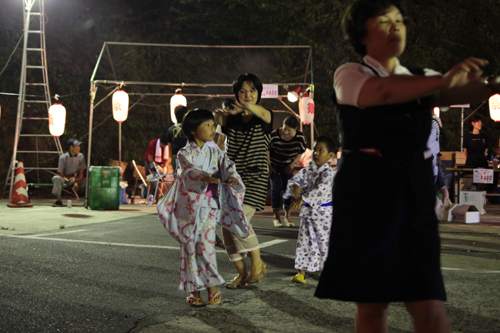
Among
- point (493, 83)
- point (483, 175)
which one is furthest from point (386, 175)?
point (483, 175)

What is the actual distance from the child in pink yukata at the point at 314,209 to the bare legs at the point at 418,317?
2703mm

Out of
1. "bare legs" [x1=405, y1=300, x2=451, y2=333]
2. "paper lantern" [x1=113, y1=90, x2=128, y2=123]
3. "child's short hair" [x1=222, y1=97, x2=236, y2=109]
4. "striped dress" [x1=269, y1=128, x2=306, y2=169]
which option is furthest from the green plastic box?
"bare legs" [x1=405, y1=300, x2=451, y2=333]

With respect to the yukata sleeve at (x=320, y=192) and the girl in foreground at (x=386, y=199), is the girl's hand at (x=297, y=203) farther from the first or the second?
the girl in foreground at (x=386, y=199)

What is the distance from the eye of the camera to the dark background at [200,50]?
20025 mm

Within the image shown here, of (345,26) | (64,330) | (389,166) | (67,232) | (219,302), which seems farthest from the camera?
(67,232)

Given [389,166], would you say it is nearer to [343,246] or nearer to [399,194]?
[399,194]

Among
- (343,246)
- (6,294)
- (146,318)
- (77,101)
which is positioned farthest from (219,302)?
(77,101)

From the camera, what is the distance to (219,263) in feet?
18.8

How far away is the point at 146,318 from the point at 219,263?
2161 mm

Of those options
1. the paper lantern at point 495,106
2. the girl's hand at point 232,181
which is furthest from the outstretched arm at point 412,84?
the paper lantern at point 495,106

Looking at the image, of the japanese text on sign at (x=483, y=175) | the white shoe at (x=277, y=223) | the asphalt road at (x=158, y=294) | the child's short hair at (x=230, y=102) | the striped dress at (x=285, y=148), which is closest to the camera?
the asphalt road at (x=158, y=294)

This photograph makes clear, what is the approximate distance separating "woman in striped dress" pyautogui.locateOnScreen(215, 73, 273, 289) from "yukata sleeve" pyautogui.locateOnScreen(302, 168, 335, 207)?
0.53m

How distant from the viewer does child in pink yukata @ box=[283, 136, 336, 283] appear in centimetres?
478

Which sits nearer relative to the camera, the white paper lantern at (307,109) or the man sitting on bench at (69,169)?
the man sitting on bench at (69,169)
